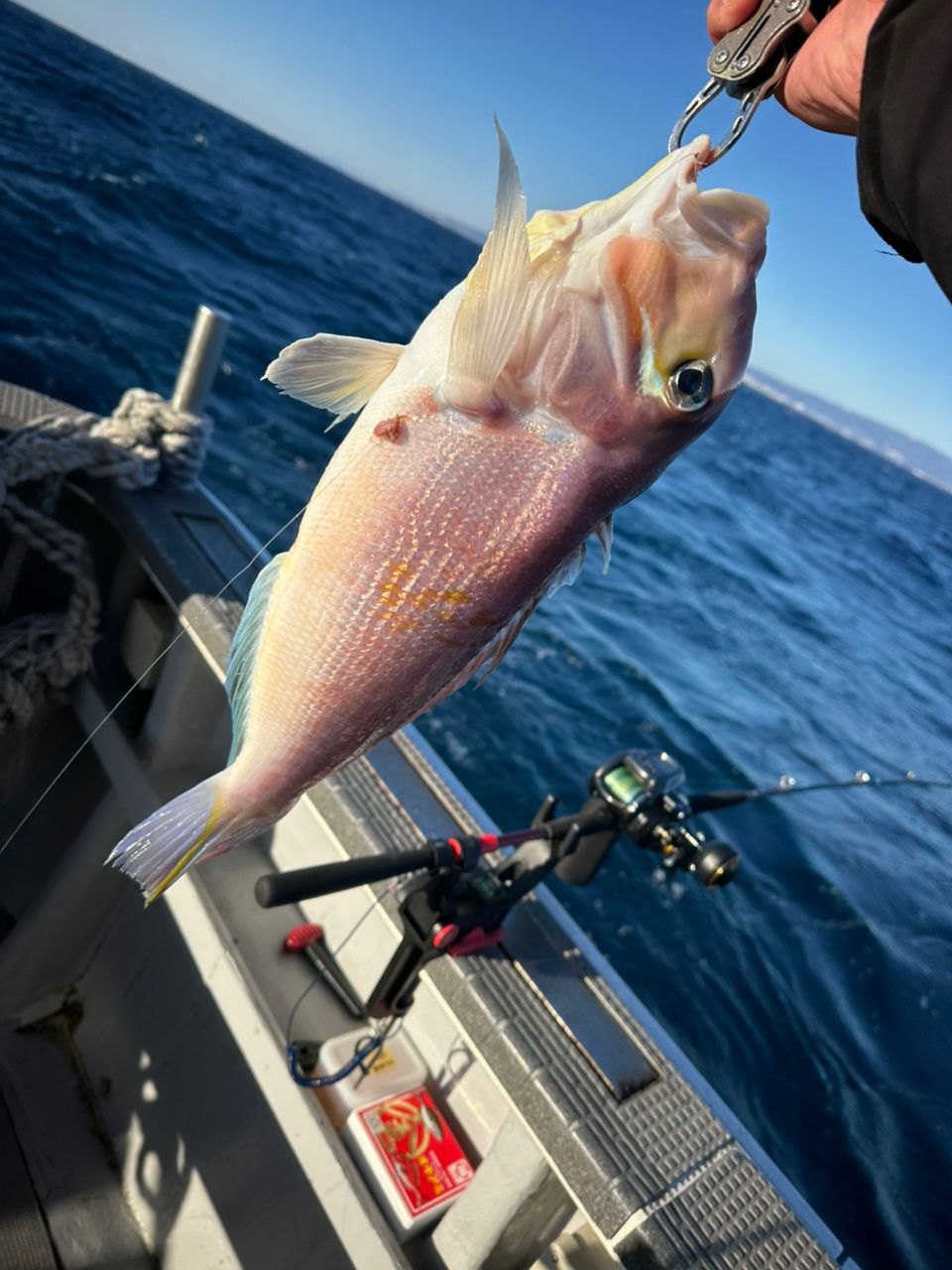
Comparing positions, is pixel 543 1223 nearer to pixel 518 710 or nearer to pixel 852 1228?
pixel 852 1228

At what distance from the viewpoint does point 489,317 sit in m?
1.25

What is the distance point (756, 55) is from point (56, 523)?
10.3 ft

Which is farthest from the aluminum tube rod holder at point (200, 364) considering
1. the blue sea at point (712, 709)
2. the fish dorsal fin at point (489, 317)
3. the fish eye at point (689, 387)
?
the blue sea at point (712, 709)

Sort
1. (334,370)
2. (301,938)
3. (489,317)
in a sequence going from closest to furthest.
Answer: (489,317) → (334,370) → (301,938)

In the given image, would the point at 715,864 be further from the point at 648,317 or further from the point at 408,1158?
the point at 648,317

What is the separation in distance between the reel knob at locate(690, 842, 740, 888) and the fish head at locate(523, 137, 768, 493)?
7.72 feet

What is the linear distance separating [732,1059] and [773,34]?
17.7 feet

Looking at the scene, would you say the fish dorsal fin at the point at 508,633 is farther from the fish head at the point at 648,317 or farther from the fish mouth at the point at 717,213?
the fish mouth at the point at 717,213

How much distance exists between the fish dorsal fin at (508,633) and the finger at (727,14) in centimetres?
87

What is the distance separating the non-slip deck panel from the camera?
1970 mm

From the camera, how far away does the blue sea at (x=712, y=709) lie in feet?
17.0

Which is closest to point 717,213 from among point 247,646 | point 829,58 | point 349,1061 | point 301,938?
point 829,58

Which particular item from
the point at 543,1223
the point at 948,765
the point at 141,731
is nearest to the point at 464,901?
the point at 543,1223

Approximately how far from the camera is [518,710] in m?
7.39
